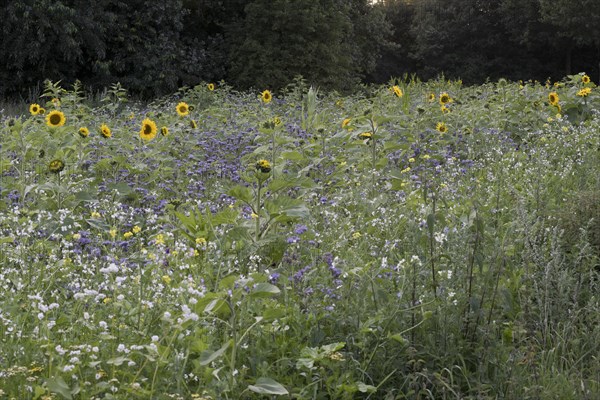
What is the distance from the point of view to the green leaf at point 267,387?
228 cm

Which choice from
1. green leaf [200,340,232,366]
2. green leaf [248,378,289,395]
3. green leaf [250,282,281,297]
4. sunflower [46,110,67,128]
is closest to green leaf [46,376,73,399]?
green leaf [200,340,232,366]

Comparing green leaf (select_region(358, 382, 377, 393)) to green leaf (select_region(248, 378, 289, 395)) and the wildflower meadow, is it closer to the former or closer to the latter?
the wildflower meadow

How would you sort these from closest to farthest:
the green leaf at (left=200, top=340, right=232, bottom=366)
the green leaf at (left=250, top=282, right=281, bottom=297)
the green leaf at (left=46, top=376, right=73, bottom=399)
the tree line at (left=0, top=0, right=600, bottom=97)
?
the green leaf at (left=46, top=376, right=73, bottom=399) → the green leaf at (left=200, top=340, right=232, bottom=366) → the green leaf at (left=250, top=282, right=281, bottom=297) → the tree line at (left=0, top=0, right=600, bottom=97)

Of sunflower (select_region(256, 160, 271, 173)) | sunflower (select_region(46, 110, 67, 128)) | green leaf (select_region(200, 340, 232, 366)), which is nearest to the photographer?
green leaf (select_region(200, 340, 232, 366))

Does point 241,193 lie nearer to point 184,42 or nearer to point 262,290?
point 262,290

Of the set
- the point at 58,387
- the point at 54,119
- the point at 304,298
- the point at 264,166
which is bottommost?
the point at 304,298

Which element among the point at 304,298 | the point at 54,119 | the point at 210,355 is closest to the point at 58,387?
the point at 210,355

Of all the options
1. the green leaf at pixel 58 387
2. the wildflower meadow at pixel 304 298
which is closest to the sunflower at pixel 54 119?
the wildflower meadow at pixel 304 298

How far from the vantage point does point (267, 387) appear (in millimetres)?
2314

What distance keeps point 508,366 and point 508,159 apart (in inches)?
130

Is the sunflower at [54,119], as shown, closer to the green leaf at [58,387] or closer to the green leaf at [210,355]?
the green leaf at [210,355]

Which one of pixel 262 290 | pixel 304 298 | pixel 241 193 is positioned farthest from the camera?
pixel 241 193

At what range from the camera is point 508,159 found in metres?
5.88

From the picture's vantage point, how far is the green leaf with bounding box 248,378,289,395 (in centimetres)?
228
